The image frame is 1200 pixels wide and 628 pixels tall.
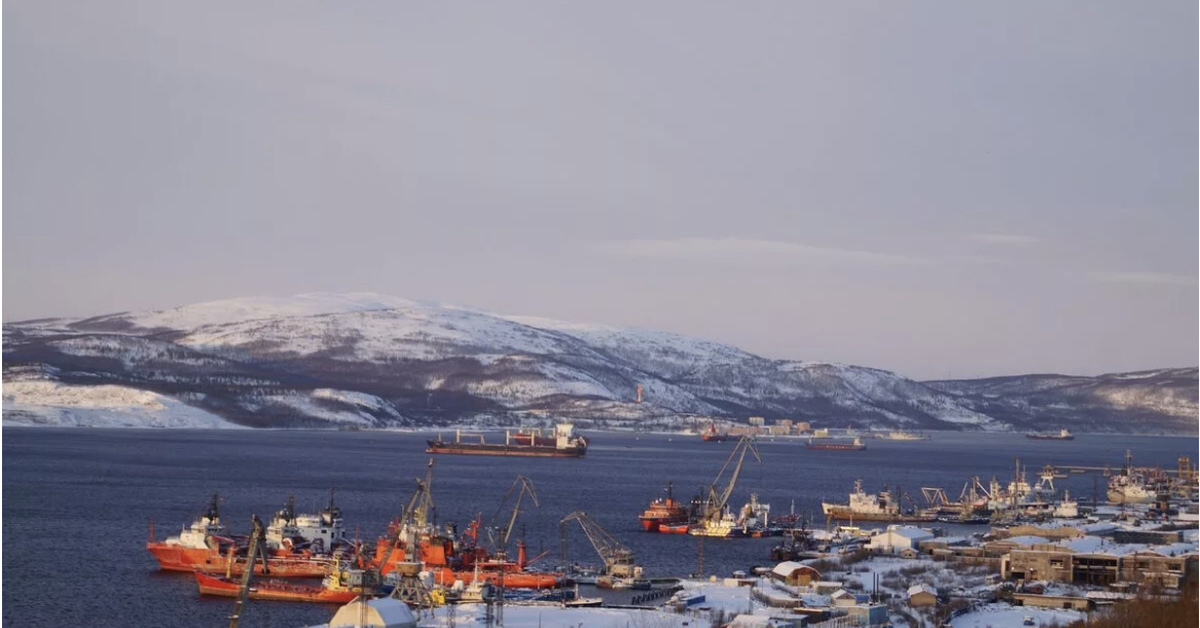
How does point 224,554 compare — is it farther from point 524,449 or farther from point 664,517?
point 524,449

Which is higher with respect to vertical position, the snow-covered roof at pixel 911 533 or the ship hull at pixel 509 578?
the snow-covered roof at pixel 911 533

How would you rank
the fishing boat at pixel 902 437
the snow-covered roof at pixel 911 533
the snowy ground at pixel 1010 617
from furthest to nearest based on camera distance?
the fishing boat at pixel 902 437, the snow-covered roof at pixel 911 533, the snowy ground at pixel 1010 617

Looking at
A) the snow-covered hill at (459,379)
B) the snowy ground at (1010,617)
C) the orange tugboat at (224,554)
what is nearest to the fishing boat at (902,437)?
the snow-covered hill at (459,379)

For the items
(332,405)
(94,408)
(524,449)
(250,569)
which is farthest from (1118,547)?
(332,405)

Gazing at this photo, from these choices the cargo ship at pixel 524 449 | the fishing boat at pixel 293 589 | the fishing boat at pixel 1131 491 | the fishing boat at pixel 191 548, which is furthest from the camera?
the cargo ship at pixel 524 449

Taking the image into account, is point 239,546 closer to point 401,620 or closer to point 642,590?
point 642,590

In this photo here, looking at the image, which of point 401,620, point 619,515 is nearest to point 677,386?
point 619,515

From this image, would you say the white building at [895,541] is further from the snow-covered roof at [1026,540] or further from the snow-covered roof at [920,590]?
the snow-covered roof at [920,590]

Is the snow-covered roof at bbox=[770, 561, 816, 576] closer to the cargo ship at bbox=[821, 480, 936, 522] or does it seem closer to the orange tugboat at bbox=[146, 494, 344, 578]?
the orange tugboat at bbox=[146, 494, 344, 578]
